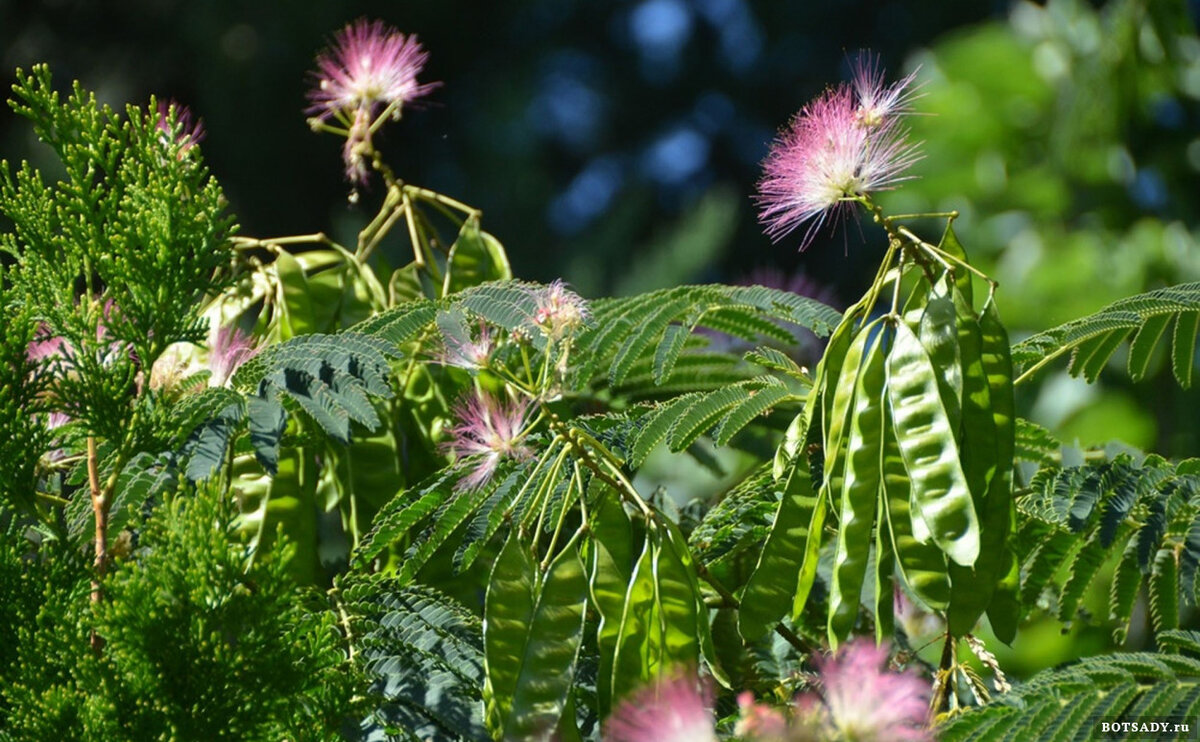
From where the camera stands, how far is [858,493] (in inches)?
40.7

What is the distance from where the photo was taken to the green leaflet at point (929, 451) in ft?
3.17

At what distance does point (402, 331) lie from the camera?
4.35 feet

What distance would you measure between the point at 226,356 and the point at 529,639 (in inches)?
18.0

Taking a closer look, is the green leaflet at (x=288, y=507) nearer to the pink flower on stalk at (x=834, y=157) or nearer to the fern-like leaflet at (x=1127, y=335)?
the pink flower on stalk at (x=834, y=157)

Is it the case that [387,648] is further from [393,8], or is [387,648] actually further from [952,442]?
[393,8]

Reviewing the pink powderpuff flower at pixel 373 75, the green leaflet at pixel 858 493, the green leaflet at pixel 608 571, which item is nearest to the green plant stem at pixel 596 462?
the green leaflet at pixel 608 571

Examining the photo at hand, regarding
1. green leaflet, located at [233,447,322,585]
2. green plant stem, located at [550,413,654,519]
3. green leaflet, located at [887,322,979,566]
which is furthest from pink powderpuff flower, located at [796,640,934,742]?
green leaflet, located at [233,447,322,585]

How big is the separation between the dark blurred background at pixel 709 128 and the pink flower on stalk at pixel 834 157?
24.9 inches

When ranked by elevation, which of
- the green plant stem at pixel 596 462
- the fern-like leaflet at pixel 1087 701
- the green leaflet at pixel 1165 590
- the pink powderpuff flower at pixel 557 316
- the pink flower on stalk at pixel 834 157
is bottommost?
the fern-like leaflet at pixel 1087 701

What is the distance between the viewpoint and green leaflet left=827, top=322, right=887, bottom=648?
102 centimetres

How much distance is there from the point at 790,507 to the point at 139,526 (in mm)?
473

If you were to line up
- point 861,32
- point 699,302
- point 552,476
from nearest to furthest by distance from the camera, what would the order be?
point 552,476 → point 699,302 → point 861,32

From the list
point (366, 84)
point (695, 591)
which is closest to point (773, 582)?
point (695, 591)

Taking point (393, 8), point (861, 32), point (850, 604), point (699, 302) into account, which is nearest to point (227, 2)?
point (393, 8)
